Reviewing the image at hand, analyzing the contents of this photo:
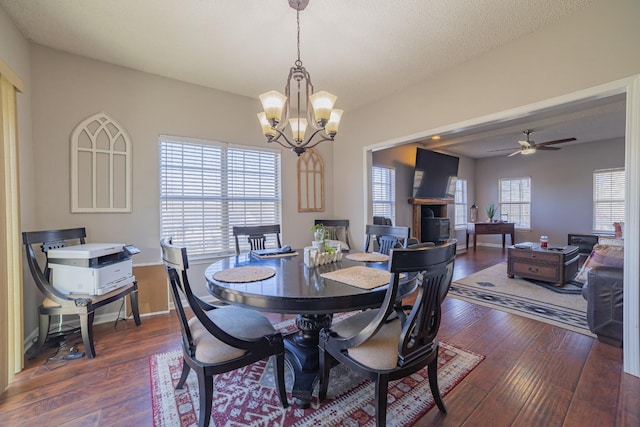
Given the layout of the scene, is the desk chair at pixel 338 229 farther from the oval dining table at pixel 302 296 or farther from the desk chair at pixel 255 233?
the oval dining table at pixel 302 296

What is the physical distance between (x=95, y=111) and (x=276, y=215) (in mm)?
2447

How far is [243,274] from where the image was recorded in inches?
71.1

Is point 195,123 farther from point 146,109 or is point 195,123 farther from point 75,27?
point 75,27

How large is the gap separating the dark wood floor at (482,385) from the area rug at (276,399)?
0.08m

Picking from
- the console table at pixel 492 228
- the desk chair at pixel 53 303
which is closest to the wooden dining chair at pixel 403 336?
the desk chair at pixel 53 303

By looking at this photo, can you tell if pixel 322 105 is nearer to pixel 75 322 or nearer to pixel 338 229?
pixel 338 229

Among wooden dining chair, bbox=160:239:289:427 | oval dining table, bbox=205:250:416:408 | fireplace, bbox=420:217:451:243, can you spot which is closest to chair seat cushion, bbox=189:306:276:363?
wooden dining chair, bbox=160:239:289:427

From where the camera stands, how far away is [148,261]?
319 cm

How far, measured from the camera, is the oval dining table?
1.40 m

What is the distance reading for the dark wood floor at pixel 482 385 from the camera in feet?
5.16

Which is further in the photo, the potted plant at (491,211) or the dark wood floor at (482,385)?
the potted plant at (491,211)

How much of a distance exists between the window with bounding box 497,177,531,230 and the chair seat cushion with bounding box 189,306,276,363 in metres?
8.49

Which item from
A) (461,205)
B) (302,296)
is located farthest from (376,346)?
(461,205)

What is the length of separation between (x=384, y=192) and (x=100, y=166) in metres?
4.69
